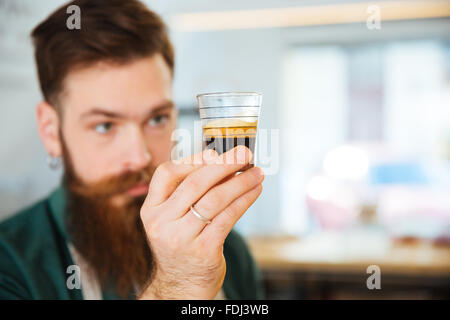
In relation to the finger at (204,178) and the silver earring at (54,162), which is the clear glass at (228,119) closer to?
the finger at (204,178)

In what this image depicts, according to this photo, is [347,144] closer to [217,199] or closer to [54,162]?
[54,162]

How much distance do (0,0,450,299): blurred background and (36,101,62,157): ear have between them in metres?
1.24

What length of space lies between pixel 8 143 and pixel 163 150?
2.21 ft

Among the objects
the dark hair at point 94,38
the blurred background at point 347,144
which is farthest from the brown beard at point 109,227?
the blurred background at point 347,144

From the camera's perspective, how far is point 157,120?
2.39 feet

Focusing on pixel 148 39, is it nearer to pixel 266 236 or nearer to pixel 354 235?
pixel 266 236

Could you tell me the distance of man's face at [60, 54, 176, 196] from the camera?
0.71 meters

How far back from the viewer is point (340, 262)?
194cm

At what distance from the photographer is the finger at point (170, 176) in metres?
0.55

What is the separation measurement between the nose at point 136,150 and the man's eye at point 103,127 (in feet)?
0.13

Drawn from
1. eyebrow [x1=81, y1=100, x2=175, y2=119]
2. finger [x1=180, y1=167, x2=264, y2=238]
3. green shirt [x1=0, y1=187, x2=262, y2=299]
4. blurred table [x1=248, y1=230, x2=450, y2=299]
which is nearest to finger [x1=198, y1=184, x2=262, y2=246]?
finger [x1=180, y1=167, x2=264, y2=238]

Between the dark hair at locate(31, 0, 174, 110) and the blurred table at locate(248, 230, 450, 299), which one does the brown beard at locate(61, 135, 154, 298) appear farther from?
the blurred table at locate(248, 230, 450, 299)

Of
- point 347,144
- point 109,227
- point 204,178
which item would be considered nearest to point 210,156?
point 204,178

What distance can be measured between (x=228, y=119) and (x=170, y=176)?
10cm
